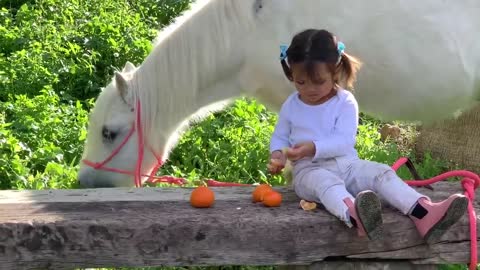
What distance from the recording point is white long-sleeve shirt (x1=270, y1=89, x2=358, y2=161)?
2.46 metres

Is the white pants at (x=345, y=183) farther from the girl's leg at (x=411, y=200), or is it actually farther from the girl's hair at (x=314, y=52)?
the girl's hair at (x=314, y=52)

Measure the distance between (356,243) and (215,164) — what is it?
9.46ft

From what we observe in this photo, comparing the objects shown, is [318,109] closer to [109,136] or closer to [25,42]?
[109,136]

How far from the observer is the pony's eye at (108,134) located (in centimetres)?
A: 371

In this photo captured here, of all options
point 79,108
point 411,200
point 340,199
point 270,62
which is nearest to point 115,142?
point 270,62

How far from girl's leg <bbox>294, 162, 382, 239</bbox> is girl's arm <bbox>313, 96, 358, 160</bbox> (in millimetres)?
79

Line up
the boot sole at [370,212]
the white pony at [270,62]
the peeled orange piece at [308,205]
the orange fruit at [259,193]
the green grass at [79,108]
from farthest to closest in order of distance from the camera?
the green grass at [79,108] < the white pony at [270,62] < the orange fruit at [259,193] < the peeled orange piece at [308,205] < the boot sole at [370,212]

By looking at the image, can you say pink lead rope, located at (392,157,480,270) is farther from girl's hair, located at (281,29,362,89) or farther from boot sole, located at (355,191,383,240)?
girl's hair, located at (281,29,362,89)

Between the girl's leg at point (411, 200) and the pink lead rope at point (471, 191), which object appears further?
the pink lead rope at point (471, 191)

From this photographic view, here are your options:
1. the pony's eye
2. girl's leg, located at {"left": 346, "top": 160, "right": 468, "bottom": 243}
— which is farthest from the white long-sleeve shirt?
the pony's eye

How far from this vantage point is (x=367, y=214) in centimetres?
214

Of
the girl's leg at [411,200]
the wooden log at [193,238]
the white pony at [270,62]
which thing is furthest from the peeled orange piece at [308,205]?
the white pony at [270,62]

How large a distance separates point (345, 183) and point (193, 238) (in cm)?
61

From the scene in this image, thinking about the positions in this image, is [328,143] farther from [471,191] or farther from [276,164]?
[471,191]
